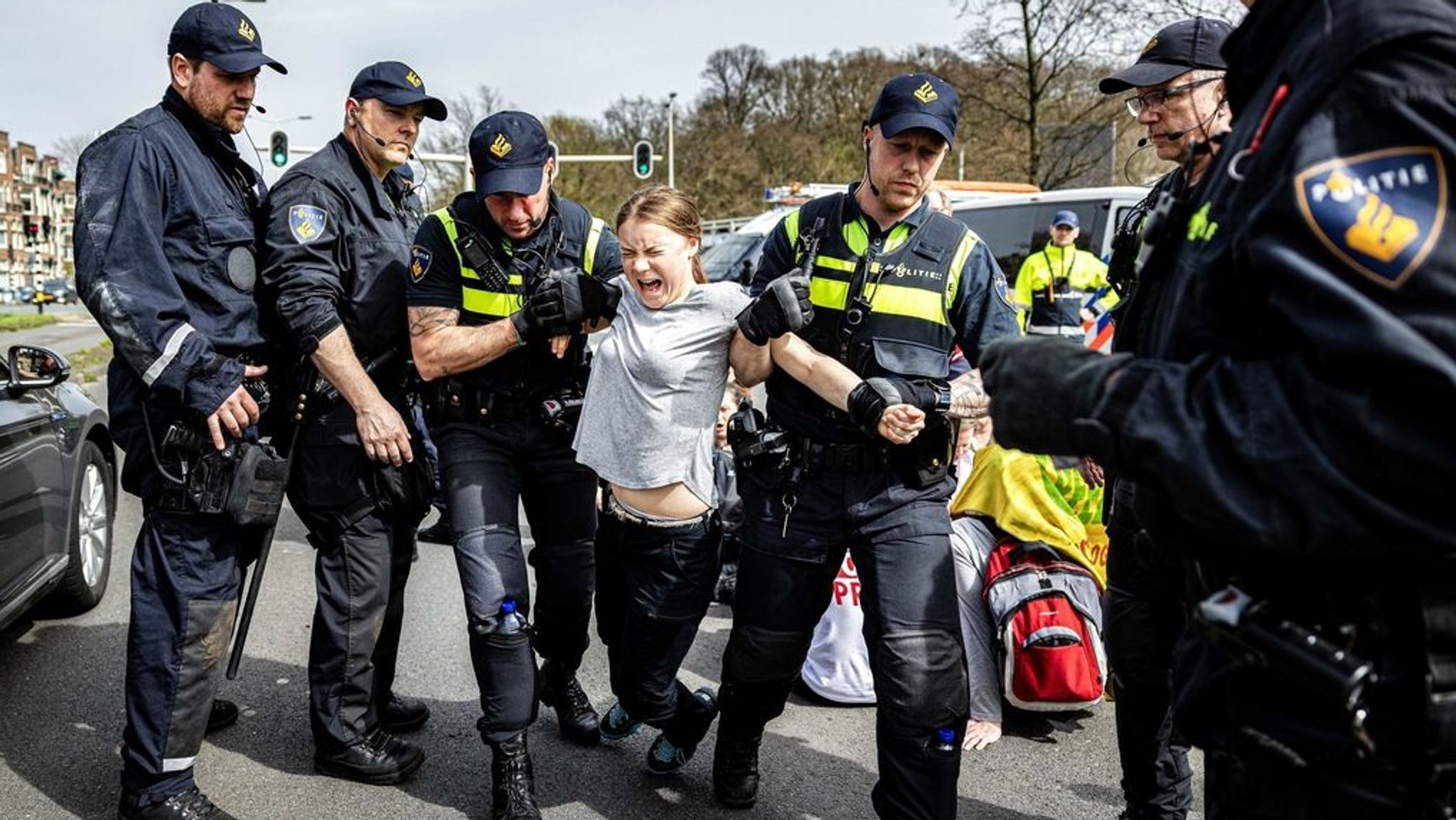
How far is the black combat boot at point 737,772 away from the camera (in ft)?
11.2

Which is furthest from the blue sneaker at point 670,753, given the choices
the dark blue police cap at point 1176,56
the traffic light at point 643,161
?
the traffic light at point 643,161

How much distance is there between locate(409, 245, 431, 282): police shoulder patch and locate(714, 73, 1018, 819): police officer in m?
1.08

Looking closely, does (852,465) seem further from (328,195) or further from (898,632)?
(328,195)

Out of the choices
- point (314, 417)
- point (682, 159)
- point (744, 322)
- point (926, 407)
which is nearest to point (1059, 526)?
point (926, 407)

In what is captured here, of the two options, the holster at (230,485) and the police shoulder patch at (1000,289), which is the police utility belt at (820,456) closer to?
the police shoulder patch at (1000,289)

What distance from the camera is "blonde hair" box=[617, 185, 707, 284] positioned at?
326 cm

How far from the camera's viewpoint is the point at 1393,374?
1.31 m

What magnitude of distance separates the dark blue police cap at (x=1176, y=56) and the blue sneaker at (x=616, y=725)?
8.51 feet

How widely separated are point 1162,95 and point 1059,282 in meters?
7.57

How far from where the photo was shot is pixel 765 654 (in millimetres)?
3191

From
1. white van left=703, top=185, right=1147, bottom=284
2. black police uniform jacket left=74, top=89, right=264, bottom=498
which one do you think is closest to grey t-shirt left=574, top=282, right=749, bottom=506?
black police uniform jacket left=74, top=89, right=264, bottom=498

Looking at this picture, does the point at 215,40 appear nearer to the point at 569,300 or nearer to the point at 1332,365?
the point at 569,300

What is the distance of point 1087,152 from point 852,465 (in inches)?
773

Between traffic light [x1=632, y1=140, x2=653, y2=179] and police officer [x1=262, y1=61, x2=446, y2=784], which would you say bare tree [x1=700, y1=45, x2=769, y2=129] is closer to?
traffic light [x1=632, y1=140, x2=653, y2=179]
